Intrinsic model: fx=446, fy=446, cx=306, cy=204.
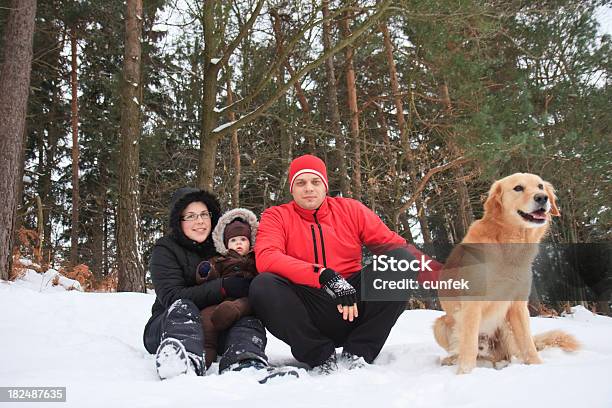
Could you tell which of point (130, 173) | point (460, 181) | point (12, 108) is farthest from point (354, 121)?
point (12, 108)

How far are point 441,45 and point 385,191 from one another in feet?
9.16

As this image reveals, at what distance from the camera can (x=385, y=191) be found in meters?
8.66

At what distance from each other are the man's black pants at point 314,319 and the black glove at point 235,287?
0.14m

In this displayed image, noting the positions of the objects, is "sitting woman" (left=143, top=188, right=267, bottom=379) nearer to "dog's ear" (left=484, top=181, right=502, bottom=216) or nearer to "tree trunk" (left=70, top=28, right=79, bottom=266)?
"dog's ear" (left=484, top=181, right=502, bottom=216)

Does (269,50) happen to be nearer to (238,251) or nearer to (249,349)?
(238,251)

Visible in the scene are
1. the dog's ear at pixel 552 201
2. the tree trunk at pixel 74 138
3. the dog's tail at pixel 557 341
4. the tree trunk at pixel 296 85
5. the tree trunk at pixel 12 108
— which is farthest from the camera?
the tree trunk at pixel 74 138

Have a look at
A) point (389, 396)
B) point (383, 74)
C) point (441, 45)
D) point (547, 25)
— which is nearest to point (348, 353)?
point (389, 396)

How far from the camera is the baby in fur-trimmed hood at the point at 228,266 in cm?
238

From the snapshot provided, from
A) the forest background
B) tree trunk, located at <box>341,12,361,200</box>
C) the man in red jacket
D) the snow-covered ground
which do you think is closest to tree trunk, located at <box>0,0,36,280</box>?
the forest background

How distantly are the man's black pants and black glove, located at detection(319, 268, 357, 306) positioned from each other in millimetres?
203

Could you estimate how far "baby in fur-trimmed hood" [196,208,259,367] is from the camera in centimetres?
238

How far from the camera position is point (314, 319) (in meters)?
2.46

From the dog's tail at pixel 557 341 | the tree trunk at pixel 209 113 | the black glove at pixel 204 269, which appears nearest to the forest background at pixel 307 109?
the tree trunk at pixel 209 113

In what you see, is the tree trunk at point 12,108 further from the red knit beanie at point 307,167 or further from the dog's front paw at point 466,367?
the dog's front paw at point 466,367
